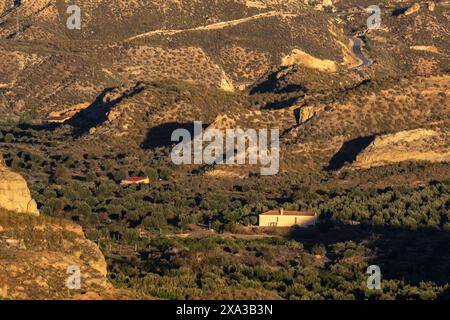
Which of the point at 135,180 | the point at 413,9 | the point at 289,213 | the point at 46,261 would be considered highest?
the point at 413,9

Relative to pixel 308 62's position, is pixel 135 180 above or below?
below

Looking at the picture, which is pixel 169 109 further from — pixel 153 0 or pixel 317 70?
pixel 153 0

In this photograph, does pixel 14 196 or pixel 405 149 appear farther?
pixel 405 149

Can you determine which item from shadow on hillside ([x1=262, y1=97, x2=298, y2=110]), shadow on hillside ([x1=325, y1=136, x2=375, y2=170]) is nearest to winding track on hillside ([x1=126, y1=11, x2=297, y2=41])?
shadow on hillside ([x1=262, y1=97, x2=298, y2=110])

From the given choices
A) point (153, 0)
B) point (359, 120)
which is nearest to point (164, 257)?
point (359, 120)

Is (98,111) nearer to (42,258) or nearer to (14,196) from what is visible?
(14,196)

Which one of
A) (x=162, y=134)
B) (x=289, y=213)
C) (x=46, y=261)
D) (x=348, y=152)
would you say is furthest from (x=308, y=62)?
(x=46, y=261)
